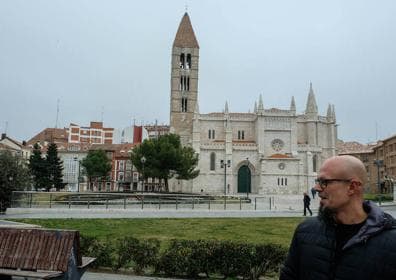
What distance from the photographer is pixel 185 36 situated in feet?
236

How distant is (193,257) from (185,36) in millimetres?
67257

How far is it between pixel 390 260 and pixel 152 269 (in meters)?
6.79

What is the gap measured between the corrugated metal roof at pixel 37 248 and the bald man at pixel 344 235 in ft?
13.4

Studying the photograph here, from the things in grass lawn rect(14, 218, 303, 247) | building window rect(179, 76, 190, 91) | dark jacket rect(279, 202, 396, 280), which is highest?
building window rect(179, 76, 190, 91)

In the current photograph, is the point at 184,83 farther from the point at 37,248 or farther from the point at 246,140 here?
the point at 37,248

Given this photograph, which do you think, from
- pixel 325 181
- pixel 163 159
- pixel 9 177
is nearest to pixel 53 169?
pixel 163 159

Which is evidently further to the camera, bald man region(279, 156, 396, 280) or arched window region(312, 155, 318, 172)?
arched window region(312, 155, 318, 172)

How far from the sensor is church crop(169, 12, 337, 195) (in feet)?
192

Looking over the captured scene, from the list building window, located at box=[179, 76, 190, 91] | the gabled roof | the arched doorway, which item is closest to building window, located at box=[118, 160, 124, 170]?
building window, located at box=[179, 76, 190, 91]

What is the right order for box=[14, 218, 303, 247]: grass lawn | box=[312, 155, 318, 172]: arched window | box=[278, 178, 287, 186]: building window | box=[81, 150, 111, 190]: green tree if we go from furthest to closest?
1. box=[81, 150, 111, 190]: green tree
2. box=[312, 155, 318, 172]: arched window
3. box=[278, 178, 287, 186]: building window
4. box=[14, 218, 303, 247]: grass lawn

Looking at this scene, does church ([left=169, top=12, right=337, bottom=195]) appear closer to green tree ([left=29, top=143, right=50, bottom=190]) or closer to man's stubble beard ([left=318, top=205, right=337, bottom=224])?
green tree ([left=29, top=143, right=50, bottom=190])

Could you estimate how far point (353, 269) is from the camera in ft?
7.91

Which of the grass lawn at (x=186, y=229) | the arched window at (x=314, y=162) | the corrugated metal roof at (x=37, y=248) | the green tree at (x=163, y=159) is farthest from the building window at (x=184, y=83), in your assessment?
the corrugated metal roof at (x=37, y=248)

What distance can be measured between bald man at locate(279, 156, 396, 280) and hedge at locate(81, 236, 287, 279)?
5007 mm
